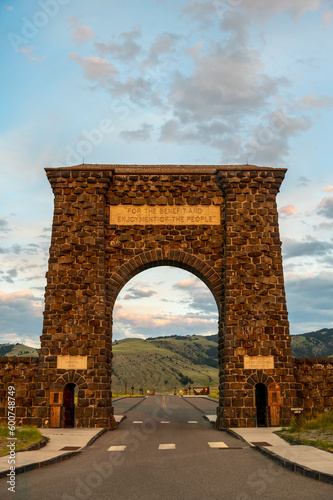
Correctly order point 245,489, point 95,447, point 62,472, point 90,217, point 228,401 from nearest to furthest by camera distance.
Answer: point 245,489, point 62,472, point 95,447, point 228,401, point 90,217

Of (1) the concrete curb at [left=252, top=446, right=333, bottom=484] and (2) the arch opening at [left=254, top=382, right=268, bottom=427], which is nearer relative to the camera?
(1) the concrete curb at [left=252, top=446, right=333, bottom=484]

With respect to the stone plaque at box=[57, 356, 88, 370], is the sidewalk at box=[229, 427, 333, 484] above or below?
below

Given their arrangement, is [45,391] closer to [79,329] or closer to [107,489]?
[79,329]

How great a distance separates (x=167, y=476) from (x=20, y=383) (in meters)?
11.0

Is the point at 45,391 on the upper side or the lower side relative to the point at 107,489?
upper

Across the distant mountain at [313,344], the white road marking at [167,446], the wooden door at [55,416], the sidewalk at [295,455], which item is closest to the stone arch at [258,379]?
the sidewalk at [295,455]

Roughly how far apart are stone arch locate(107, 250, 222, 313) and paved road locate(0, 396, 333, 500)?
6.74m

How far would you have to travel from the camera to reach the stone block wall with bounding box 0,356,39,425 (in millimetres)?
18125

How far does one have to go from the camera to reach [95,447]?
43.2ft

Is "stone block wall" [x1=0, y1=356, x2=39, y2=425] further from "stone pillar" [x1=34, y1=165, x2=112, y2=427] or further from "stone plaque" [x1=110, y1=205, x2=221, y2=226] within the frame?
"stone plaque" [x1=110, y1=205, x2=221, y2=226]

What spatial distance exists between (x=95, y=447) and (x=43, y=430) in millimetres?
4294

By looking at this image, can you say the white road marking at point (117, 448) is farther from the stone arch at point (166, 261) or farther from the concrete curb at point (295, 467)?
the stone arch at point (166, 261)

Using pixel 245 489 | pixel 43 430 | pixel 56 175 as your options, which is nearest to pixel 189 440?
pixel 43 430

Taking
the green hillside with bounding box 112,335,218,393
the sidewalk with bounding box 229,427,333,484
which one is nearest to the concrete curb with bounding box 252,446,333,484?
the sidewalk with bounding box 229,427,333,484
